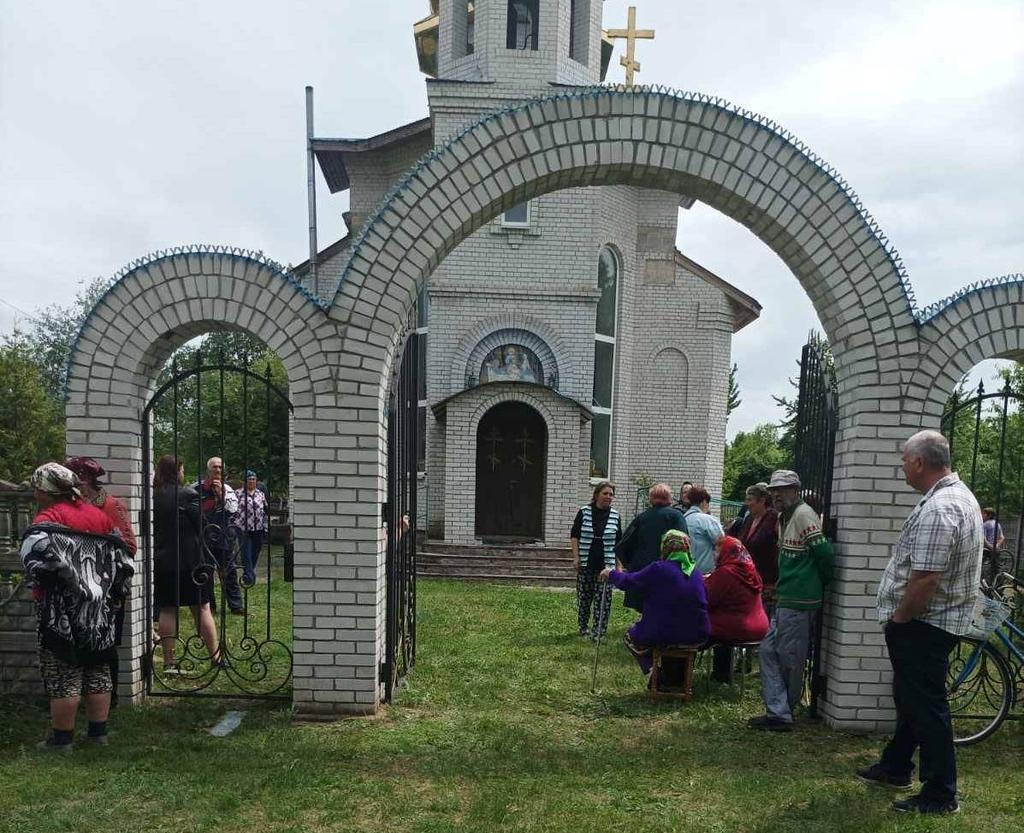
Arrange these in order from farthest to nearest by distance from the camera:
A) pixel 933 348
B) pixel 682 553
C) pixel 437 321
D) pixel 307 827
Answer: pixel 437 321 → pixel 682 553 → pixel 933 348 → pixel 307 827

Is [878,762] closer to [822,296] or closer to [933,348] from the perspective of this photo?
[933,348]

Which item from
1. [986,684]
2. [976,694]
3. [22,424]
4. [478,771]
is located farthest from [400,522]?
[22,424]

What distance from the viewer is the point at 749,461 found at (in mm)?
35938

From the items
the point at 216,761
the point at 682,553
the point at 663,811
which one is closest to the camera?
the point at 663,811

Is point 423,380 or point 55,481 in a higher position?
point 423,380

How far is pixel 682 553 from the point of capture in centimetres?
581

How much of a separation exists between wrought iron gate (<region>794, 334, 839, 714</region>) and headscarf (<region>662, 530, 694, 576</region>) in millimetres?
971

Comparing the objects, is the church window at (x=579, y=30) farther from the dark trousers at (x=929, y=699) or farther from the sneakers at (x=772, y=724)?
the dark trousers at (x=929, y=699)

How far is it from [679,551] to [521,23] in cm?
1209

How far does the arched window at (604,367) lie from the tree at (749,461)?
13.4 metres

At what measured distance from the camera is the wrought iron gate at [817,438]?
5375 millimetres

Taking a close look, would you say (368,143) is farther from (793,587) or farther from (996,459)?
(996,459)

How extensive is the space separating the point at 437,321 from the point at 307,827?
10.7m

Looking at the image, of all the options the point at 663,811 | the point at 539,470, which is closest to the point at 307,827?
the point at 663,811
